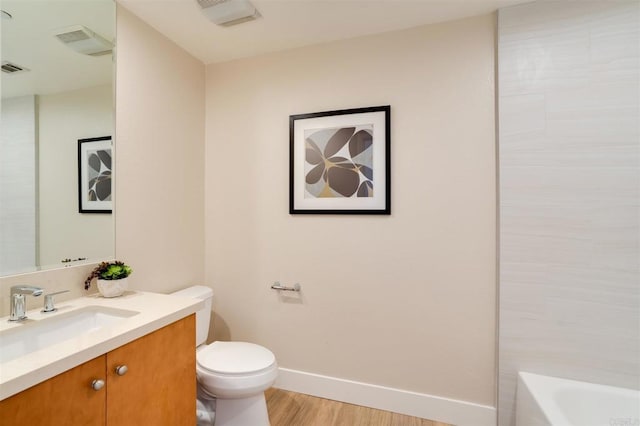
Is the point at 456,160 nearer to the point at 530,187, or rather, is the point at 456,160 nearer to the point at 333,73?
the point at 530,187

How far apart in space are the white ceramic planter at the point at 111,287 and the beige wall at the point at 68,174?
19cm

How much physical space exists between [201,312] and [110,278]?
0.58 metres

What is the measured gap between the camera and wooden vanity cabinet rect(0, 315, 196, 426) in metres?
0.85

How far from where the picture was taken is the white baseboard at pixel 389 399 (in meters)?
1.78

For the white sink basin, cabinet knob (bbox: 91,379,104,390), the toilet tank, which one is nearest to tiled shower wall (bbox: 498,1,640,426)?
the toilet tank

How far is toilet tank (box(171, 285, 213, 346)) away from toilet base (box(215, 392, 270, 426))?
0.41 metres

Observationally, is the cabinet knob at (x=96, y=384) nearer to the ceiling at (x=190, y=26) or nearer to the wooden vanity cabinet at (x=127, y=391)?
the wooden vanity cabinet at (x=127, y=391)

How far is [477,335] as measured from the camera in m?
1.79

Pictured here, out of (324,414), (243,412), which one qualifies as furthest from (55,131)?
(324,414)

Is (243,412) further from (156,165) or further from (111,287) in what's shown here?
(156,165)

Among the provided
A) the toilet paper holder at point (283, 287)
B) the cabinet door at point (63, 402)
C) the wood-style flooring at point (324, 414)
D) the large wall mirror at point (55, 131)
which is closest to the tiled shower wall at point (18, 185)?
the large wall mirror at point (55, 131)

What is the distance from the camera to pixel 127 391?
1.09 m

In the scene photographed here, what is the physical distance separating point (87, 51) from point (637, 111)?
2832mm

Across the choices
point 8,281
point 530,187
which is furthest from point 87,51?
point 530,187
